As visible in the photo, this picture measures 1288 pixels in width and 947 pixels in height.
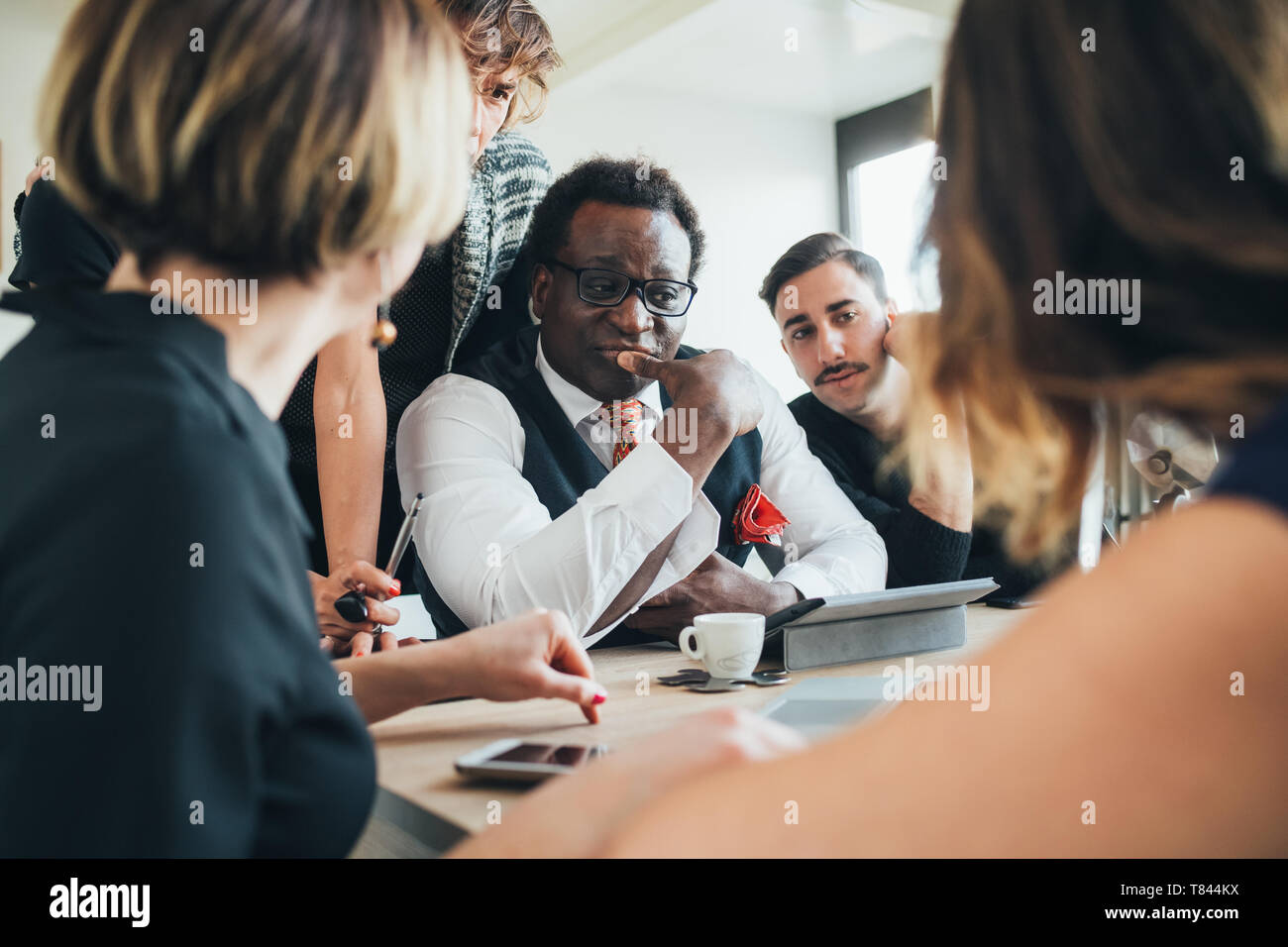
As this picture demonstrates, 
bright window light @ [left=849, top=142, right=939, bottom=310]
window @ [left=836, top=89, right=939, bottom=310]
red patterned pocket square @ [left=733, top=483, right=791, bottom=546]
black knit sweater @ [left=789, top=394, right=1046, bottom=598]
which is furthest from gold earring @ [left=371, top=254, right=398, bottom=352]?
bright window light @ [left=849, top=142, right=939, bottom=310]

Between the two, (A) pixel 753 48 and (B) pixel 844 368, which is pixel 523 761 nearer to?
(B) pixel 844 368

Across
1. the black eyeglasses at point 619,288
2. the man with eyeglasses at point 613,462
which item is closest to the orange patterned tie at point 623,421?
the man with eyeglasses at point 613,462

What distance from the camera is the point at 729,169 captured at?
5.30 m

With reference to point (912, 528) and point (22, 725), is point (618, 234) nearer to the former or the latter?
point (912, 528)

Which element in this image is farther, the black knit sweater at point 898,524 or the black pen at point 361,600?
the black knit sweater at point 898,524

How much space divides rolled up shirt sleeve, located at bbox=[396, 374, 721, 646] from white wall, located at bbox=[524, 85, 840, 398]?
10.1 feet

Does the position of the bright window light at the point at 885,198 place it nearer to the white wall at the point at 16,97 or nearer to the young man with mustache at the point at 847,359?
the young man with mustache at the point at 847,359

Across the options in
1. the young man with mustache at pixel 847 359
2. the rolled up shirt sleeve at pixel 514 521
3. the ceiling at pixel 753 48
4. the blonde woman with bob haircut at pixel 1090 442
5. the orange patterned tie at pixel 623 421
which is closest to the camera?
the blonde woman with bob haircut at pixel 1090 442

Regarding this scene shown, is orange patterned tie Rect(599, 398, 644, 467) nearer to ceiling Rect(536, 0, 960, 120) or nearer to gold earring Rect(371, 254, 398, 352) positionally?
gold earring Rect(371, 254, 398, 352)

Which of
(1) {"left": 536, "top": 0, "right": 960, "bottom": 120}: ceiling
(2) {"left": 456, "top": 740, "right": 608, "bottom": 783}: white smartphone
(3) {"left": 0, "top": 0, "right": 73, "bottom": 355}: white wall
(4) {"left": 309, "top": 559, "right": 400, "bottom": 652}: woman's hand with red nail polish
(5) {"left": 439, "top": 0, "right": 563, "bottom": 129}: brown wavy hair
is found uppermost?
(1) {"left": 536, "top": 0, "right": 960, "bottom": 120}: ceiling

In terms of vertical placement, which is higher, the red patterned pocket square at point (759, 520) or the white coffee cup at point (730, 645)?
the red patterned pocket square at point (759, 520)

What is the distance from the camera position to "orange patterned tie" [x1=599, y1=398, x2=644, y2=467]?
207 cm

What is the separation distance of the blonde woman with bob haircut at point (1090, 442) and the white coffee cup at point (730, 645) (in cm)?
66

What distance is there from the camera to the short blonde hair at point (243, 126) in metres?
0.65
